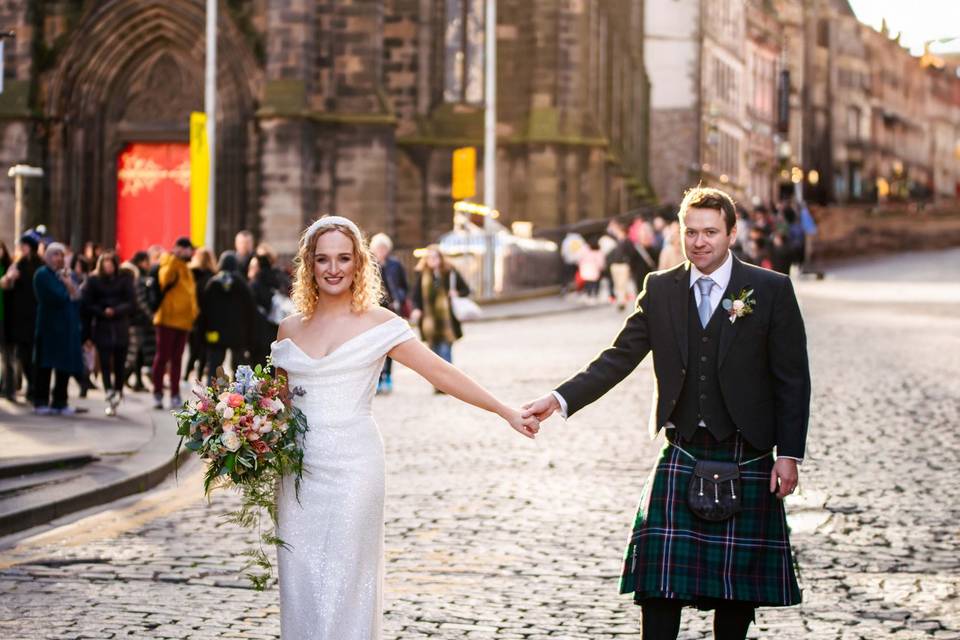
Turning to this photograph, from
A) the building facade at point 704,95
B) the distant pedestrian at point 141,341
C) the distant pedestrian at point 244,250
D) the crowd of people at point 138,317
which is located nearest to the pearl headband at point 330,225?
the crowd of people at point 138,317

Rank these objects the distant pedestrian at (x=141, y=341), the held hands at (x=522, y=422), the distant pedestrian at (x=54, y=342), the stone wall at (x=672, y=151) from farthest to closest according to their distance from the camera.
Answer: the stone wall at (x=672, y=151)
the distant pedestrian at (x=141, y=341)
the distant pedestrian at (x=54, y=342)
the held hands at (x=522, y=422)

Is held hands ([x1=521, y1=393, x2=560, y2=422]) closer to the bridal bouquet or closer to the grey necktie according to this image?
the grey necktie

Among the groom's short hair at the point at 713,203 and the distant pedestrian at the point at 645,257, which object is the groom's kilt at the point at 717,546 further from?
the distant pedestrian at the point at 645,257

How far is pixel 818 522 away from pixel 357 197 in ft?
85.1

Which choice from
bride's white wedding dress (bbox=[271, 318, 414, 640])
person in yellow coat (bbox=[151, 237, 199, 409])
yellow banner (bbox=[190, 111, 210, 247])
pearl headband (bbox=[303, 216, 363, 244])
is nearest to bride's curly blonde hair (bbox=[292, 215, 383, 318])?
pearl headband (bbox=[303, 216, 363, 244])

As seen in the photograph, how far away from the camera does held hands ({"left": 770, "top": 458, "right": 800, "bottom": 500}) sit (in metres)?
6.05

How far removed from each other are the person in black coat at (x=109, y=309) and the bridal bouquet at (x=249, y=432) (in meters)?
12.2

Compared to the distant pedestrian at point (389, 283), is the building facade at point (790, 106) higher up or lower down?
higher up

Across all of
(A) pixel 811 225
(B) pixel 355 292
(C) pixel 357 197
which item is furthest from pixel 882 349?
(A) pixel 811 225

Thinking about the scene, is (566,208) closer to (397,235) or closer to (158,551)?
(397,235)

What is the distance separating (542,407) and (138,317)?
14759mm

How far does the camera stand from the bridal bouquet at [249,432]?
593cm

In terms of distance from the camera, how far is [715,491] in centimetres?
612

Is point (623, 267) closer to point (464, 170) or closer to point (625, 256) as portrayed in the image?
point (625, 256)
